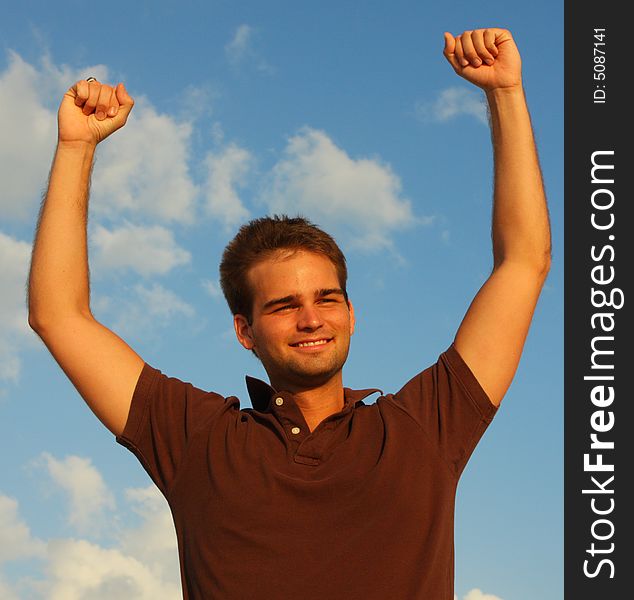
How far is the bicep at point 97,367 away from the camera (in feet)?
13.8

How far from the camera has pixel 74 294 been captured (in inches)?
171

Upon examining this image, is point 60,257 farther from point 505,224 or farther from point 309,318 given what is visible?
point 505,224

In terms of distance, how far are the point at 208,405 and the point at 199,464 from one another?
0.34 meters

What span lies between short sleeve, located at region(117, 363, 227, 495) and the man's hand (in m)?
2.21

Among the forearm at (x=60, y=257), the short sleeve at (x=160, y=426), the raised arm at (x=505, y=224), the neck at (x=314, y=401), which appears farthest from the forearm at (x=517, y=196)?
the forearm at (x=60, y=257)

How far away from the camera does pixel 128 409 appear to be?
4.22 m

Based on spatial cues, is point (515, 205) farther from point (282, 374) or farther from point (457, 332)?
point (282, 374)

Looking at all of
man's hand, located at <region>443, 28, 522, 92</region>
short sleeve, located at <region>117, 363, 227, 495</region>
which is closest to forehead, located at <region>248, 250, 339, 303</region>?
short sleeve, located at <region>117, 363, 227, 495</region>

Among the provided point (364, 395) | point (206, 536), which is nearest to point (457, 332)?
point (364, 395)

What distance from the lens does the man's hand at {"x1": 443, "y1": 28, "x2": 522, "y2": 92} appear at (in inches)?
181

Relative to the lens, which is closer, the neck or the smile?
the smile

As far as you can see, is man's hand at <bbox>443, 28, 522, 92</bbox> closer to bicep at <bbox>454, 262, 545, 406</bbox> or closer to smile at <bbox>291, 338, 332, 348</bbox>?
bicep at <bbox>454, 262, 545, 406</bbox>

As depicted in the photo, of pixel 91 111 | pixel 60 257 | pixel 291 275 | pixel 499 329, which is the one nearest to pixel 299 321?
pixel 291 275

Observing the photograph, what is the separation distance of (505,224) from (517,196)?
0.15 meters
